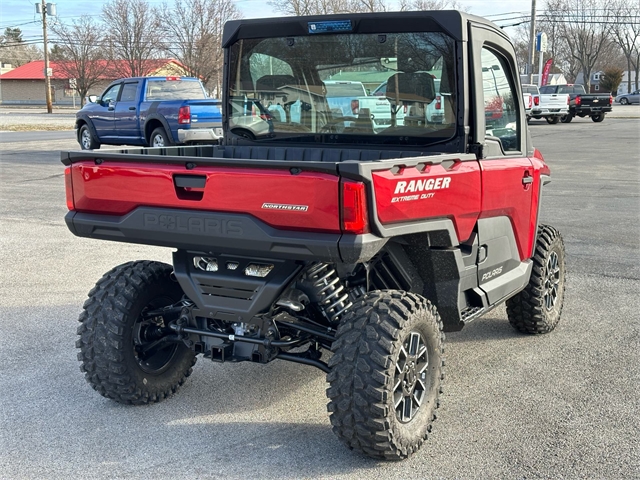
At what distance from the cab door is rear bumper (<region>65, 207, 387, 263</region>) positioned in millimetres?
1267

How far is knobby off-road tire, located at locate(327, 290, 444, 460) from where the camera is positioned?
367 centimetres

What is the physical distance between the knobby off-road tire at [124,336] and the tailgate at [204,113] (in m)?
12.5

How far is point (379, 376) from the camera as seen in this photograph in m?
3.66

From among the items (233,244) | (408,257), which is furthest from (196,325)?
(408,257)

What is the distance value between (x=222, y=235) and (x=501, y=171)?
1854 millimetres

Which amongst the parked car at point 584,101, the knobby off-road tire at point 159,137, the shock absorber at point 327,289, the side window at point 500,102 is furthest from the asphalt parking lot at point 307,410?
the parked car at point 584,101

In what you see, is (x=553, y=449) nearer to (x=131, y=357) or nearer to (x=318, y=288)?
(x=318, y=288)

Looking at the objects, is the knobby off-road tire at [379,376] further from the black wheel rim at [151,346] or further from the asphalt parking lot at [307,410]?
the black wheel rim at [151,346]

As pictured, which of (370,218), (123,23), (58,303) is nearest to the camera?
(370,218)

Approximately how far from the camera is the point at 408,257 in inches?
173

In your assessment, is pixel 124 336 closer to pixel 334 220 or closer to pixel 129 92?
pixel 334 220

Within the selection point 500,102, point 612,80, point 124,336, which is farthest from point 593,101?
point 612,80

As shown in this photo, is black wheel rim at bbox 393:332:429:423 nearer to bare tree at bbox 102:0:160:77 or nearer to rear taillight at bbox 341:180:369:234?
rear taillight at bbox 341:180:369:234

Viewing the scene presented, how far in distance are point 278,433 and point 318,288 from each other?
800 millimetres
